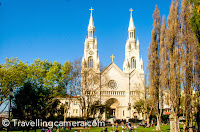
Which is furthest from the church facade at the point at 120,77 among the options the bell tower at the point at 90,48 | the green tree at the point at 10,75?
the green tree at the point at 10,75

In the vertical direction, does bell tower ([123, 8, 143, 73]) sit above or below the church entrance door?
above

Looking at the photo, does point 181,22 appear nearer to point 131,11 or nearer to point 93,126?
point 93,126

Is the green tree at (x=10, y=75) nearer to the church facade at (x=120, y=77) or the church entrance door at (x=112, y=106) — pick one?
the church facade at (x=120, y=77)

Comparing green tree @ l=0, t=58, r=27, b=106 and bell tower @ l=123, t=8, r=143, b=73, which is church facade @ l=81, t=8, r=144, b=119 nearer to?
bell tower @ l=123, t=8, r=143, b=73

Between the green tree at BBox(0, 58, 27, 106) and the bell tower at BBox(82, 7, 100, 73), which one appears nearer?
the green tree at BBox(0, 58, 27, 106)

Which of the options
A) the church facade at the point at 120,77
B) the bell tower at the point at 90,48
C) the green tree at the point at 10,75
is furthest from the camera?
the bell tower at the point at 90,48

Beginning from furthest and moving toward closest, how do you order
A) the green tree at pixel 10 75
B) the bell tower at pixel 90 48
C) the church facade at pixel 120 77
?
the bell tower at pixel 90 48, the church facade at pixel 120 77, the green tree at pixel 10 75

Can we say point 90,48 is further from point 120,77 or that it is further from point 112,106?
point 112,106

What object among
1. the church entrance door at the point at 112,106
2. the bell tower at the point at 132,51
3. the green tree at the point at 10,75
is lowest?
the church entrance door at the point at 112,106

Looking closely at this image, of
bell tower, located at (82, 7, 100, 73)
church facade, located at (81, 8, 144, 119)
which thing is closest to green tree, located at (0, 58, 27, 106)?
church facade, located at (81, 8, 144, 119)

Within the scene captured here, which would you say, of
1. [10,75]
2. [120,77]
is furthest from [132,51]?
[10,75]

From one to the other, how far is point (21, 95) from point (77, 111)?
43.0 m

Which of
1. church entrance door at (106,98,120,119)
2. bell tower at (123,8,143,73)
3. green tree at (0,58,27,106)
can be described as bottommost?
church entrance door at (106,98,120,119)

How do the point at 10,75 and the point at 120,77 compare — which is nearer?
the point at 10,75
